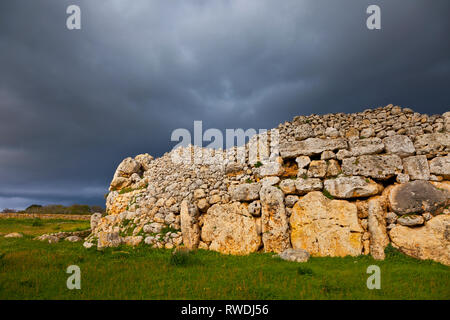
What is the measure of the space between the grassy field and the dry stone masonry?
103cm

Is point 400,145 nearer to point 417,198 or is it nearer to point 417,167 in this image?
point 417,167

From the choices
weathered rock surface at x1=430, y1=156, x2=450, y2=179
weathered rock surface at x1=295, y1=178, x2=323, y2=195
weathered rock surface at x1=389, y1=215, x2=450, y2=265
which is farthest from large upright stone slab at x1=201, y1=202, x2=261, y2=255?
weathered rock surface at x1=430, y1=156, x2=450, y2=179

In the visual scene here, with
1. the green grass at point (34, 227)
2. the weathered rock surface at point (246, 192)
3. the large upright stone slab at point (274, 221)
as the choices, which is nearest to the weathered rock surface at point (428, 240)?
the large upright stone slab at point (274, 221)

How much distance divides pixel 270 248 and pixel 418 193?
724 cm

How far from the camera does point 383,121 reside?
501 inches

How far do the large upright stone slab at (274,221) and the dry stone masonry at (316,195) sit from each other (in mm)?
49

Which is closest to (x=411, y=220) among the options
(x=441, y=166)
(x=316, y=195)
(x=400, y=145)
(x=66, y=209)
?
(x=441, y=166)

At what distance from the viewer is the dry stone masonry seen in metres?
10.8

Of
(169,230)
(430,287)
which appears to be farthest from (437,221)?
(169,230)

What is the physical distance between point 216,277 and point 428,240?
9.13 meters

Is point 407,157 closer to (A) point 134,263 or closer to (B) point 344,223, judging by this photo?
(B) point 344,223

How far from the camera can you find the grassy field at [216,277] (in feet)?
22.7

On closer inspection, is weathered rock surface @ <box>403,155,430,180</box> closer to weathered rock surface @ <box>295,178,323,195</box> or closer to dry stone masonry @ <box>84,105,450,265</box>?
dry stone masonry @ <box>84,105,450,265</box>

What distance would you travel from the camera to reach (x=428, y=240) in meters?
10.0
